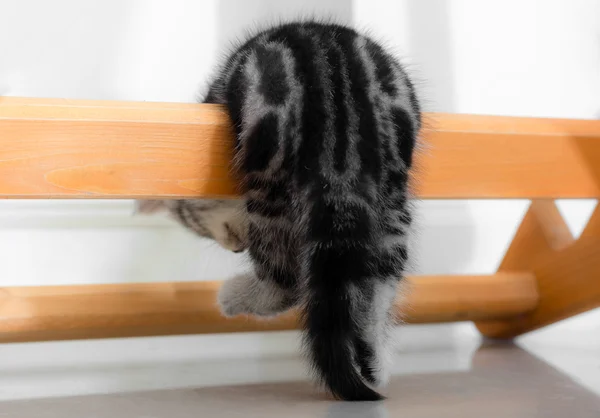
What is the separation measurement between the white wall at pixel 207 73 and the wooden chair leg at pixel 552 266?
0.69 feet

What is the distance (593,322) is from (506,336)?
0.50m

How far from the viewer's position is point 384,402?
41.9 inches

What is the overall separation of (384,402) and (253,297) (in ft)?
0.88

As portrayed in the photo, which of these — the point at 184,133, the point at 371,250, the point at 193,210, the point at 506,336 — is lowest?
the point at 506,336

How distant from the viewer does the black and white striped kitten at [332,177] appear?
2.96 feet

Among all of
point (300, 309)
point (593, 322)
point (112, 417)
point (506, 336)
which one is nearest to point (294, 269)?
point (300, 309)

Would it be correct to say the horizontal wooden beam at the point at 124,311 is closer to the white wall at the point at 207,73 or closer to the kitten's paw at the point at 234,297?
the kitten's paw at the point at 234,297

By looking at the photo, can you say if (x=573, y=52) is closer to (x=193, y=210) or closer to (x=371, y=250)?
(x=193, y=210)

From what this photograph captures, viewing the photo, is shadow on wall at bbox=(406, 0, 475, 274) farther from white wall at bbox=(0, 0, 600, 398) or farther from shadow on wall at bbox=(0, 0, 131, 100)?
shadow on wall at bbox=(0, 0, 131, 100)

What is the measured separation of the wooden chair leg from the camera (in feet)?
4.72

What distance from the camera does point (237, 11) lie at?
6.94 feet

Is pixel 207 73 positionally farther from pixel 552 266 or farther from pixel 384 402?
pixel 384 402

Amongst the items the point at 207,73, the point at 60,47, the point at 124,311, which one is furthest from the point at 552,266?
the point at 60,47

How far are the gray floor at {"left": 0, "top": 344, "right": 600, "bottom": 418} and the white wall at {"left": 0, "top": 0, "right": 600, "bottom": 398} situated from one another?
0.58 metres
